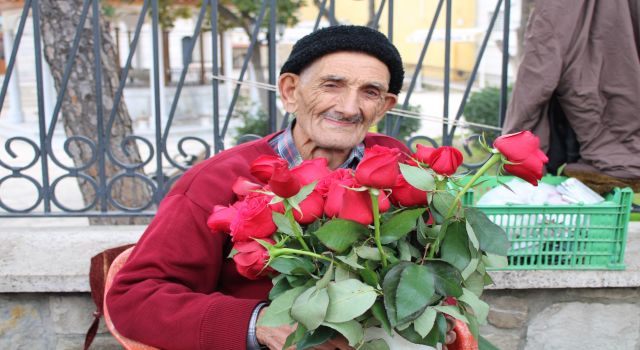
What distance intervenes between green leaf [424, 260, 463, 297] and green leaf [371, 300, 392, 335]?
106 mm

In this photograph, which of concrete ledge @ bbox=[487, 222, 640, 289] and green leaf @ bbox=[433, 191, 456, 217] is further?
concrete ledge @ bbox=[487, 222, 640, 289]

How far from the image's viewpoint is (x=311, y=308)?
1.21 m

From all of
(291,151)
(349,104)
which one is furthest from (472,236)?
(291,151)

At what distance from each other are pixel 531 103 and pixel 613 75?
35 cm

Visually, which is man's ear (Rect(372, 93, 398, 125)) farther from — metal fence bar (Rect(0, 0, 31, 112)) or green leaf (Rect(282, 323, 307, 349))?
metal fence bar (Rect(0, 0, 31, 112))

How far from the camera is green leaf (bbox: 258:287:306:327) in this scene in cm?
126

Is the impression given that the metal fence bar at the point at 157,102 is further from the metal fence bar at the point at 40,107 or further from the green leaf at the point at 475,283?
the green leaf at the point at 475,283

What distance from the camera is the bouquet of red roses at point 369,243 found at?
4.00 ft

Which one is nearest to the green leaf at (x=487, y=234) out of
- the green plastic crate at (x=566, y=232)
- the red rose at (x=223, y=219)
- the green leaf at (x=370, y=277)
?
the green leaf at (x=370, y=277)

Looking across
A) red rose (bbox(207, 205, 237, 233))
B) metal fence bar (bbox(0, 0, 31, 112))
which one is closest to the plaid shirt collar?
red rose (bbox(207, 205, 237, 233))

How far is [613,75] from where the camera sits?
8.97 ft

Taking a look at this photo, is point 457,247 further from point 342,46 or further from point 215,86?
point 215,86

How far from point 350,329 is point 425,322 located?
0.13 m

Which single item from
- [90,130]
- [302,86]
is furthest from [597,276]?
[90,130]
